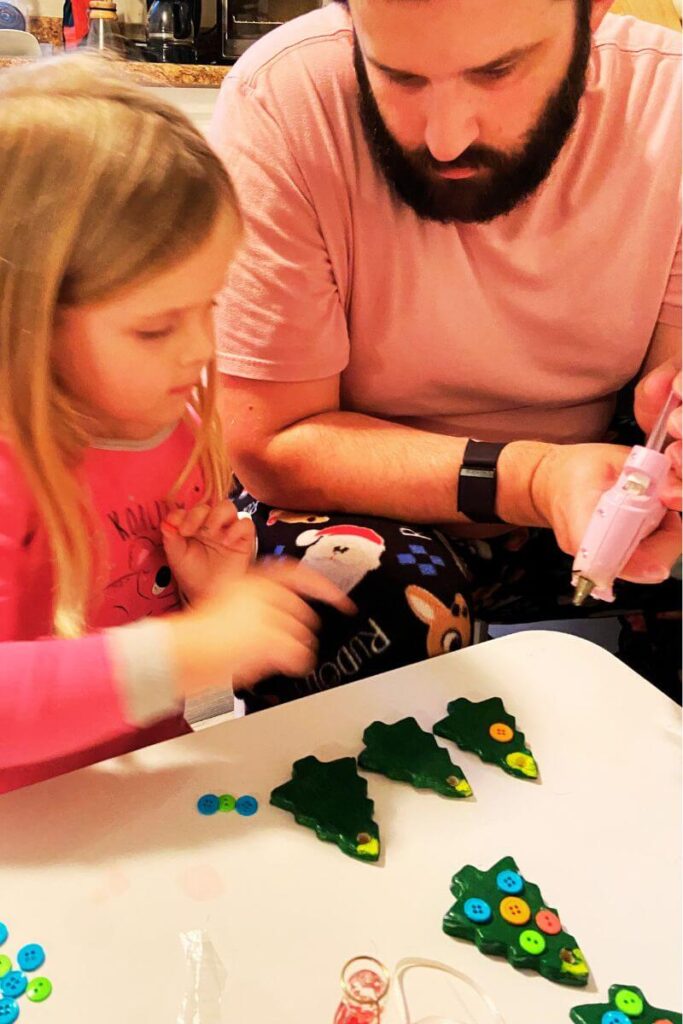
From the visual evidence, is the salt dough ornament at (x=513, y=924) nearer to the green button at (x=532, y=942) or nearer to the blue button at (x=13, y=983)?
the green button at (x=532, y=942)

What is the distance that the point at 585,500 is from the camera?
2.05 ft

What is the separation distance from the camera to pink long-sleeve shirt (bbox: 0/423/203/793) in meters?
0.51

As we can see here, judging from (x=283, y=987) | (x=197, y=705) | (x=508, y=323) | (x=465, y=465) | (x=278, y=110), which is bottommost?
(x=197, y=705)

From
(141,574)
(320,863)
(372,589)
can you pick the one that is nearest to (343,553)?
(372,589)

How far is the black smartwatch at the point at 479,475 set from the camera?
2.44 feet

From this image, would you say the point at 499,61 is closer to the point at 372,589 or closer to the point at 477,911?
the point at 372,589

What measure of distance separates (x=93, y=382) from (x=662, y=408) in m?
0.38

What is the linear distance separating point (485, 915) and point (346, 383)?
47cm

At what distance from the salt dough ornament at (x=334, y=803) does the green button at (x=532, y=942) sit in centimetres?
9

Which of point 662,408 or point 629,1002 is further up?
point 662,408

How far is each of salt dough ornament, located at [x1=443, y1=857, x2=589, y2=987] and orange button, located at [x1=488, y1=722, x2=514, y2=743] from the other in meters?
0.10

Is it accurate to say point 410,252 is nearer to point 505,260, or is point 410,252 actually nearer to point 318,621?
point 505,260

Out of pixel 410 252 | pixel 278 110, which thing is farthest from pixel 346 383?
pixel 278 110

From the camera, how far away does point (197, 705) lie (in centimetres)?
84
